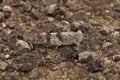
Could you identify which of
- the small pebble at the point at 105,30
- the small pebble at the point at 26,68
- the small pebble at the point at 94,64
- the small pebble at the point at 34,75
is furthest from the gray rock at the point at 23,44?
the small pebble at the point at 105,30

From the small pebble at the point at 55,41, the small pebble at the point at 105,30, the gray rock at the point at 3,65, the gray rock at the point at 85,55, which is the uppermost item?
Result: the small pebble at the point at 55,41

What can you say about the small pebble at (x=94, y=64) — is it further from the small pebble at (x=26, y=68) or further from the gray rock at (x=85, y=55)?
the small pebble at (x=26, y=68)

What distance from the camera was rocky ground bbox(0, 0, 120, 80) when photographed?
13.0 feet

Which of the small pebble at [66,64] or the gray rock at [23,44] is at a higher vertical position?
the gray rock at [23,44]

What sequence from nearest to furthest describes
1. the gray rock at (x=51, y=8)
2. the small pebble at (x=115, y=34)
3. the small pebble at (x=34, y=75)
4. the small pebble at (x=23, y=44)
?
the small pebble at (x=34, y=75)
the small pebble at (x=23, y=44)
the small pebble at (x=115, y=34)
the gray rock at (x=51, y=8)

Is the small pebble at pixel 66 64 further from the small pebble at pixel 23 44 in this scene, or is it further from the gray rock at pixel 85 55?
the small pebble at pixel 23 44

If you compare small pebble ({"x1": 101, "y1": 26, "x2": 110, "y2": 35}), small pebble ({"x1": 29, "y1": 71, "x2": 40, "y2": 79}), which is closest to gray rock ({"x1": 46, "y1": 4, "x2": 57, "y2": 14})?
small pebble ({"x1": 101, "y1": 26, "x2": 110, "y2": 35})

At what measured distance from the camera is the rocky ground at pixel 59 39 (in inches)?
155

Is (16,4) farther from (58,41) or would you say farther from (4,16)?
(58,41)

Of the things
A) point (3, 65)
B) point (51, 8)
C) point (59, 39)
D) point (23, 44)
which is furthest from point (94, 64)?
point (51, 8)

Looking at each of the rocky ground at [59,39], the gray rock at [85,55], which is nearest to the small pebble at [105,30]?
the rocky ground at [59,39]

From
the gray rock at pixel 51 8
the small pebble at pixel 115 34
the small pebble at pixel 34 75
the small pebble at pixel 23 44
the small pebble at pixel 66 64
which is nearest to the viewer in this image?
the small pebble at pixel 34 75

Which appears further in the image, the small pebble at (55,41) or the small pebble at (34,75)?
the small pebble at (55,41)

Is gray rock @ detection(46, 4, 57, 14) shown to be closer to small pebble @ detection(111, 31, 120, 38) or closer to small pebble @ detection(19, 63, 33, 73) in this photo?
small pebble @ detection(111, 31, 120, 38)
